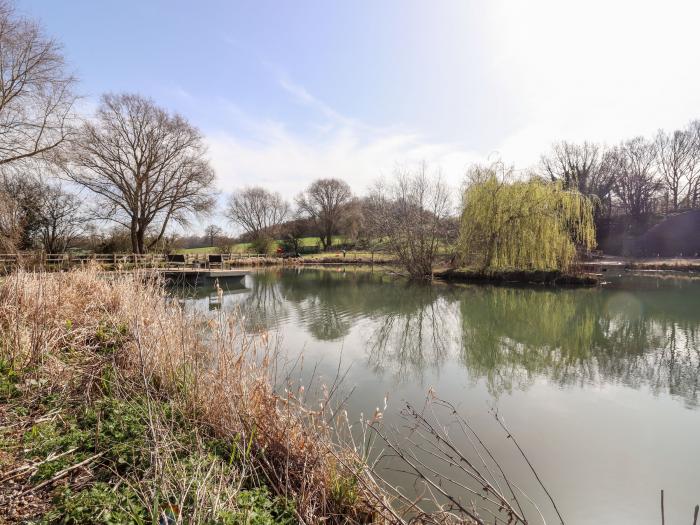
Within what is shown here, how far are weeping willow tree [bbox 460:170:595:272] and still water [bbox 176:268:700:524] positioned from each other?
4.55 m

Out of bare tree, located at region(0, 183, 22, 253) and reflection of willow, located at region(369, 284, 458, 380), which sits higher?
bare tree, located at region(0, 183, 22, 253)

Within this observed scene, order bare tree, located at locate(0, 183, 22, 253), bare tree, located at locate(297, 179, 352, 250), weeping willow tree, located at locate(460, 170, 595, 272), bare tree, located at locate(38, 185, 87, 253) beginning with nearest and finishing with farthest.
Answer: bare tree, located at locate(0, 183, 22, 253) → weeping willow tree, located at locate(460, 170, 595, 272) → bare tree, located at locate(38, 185, 87, 253) → bare tree, located at locate(297, 179, 352, 250)

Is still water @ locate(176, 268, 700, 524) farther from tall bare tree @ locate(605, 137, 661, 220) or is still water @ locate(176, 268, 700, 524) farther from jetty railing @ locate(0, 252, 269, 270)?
tall bare tree @ locate(605, 137, 661, 220)

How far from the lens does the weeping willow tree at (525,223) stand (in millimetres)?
18906

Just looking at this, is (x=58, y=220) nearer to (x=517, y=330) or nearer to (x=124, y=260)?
(x=124, y=260)

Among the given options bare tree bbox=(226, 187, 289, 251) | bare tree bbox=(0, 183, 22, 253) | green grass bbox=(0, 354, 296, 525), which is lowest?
green grass bbox=(0, 354, 296, 525)

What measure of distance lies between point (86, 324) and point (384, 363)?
15.9 ft

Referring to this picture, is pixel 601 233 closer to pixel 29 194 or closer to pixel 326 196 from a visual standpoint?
pixel 326 196

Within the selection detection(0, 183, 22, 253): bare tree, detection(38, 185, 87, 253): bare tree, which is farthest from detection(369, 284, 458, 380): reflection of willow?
detection(38, 185, 87, 253): bare tree

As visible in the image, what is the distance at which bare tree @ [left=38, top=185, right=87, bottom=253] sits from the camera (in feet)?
77.3

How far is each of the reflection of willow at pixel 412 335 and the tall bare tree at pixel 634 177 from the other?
1333 inches

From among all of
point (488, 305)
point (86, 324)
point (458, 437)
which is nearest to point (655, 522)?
point (458, 437)

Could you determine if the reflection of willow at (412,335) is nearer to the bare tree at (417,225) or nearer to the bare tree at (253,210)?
the bare tree at (417,225)

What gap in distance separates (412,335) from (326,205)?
141ft
